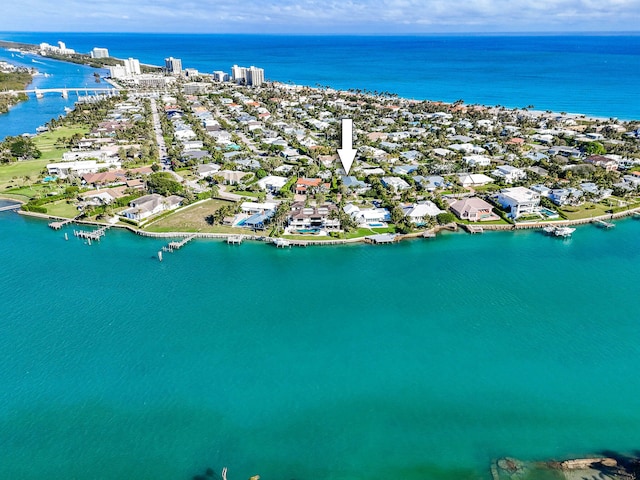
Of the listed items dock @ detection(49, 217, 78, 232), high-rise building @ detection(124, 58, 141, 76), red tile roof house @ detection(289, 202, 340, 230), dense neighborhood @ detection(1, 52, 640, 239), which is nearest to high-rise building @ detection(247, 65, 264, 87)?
dense neighborhood @ detection(1, 52, 640, 239)

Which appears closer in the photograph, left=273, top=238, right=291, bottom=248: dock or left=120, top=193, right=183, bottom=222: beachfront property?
left=273, top=238, right=291, bottom=248: dock

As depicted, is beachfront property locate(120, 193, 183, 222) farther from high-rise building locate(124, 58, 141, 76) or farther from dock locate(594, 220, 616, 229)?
high-rise building locate(124, 58, 141, 76)

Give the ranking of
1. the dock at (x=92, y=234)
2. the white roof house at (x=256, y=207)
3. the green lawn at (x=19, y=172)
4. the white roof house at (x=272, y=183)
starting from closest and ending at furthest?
the dock at (x=92, y=234) → the white roof house at (x=256, y=207) → the white roof house at (x=272, y=183) → the green lawn at (x=19, y=172)

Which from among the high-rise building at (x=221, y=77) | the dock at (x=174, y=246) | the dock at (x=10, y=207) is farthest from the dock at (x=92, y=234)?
the high-rise building at (x=221, y=77)

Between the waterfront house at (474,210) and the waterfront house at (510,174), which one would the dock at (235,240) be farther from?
the waterfront house at (510,174)

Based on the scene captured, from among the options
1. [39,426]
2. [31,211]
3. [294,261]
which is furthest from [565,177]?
[31,211]
